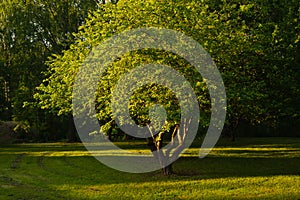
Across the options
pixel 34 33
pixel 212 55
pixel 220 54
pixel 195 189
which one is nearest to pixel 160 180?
pixel 195 189

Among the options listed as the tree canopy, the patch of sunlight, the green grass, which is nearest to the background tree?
the green grass

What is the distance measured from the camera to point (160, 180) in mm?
19578

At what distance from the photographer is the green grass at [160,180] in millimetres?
16344

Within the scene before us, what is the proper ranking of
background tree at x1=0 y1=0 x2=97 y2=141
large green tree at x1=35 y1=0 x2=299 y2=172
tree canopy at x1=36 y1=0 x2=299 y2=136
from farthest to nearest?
background tree at x1=0 y1=0 x2=97 y2=141 → tree canopy at x1=36 y1=0 x2=299 y2=136 → large green tree at x1=35 y1=0 x2=299 y2=172

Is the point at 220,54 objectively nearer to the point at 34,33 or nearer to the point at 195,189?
the point at 195,189

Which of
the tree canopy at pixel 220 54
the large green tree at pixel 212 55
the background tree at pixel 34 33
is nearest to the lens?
the large green tree at pixel 212 55

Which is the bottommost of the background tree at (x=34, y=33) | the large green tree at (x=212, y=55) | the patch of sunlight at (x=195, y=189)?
the patch of sunlight at (x=195, y=189)

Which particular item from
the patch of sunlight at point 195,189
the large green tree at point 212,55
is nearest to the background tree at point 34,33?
the large green tree at point 212,55

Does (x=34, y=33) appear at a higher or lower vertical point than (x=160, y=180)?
higher

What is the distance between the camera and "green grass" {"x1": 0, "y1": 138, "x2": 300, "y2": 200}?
1634 cm

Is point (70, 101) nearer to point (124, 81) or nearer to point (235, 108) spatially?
point (124, 81)

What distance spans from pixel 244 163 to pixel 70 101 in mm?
12229

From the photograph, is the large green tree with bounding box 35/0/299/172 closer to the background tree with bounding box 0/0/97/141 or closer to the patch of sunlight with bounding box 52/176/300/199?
the patch of sunlight with bounding box 52/176/300/199

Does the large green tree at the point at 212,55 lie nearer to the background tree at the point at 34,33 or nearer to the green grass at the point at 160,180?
the green grass at the point at 160,180
